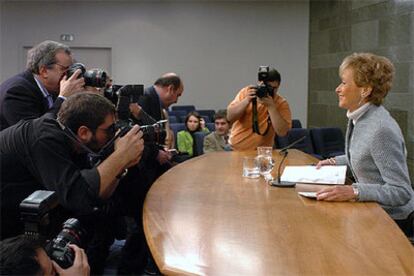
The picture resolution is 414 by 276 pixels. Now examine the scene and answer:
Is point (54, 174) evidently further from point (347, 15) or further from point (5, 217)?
point (347, 15)

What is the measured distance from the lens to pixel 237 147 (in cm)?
331

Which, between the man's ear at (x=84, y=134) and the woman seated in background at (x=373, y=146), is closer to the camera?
the woman seated in background at (x=373, y=146)

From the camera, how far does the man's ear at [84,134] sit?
1.83 metres

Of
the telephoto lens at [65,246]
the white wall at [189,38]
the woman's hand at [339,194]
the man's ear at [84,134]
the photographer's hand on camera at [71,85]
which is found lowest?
the telephoto lens at [65,246]

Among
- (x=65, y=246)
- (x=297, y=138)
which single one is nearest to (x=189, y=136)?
(x=297, y=138)

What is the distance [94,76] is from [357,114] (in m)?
1.34

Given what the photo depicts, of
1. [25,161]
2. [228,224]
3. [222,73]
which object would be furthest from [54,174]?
[222,73]

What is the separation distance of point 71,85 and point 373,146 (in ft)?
4.73

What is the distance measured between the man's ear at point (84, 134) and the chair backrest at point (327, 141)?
13.1 feet

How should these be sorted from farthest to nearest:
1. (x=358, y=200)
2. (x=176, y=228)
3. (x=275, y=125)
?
(x=275, y=125) → (x=358, y=200) → (x=176, y=228)

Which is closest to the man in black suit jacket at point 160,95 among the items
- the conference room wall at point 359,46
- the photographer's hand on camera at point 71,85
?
the photographer's hand on camera at point 71,85

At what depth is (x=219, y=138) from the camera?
4758mm

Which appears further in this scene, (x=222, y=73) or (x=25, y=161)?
(x=222, y=73)

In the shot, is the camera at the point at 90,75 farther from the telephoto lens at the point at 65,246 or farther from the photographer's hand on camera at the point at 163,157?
the telephoto lens at the point at 65,246
